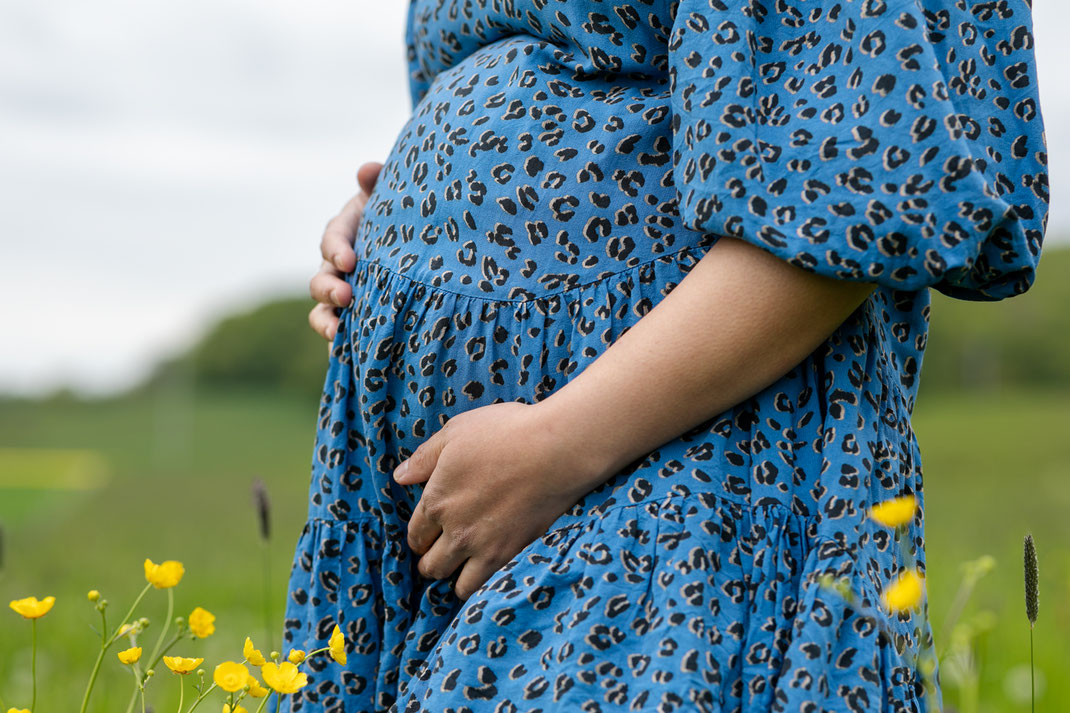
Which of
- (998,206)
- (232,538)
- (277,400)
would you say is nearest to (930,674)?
(998,206)

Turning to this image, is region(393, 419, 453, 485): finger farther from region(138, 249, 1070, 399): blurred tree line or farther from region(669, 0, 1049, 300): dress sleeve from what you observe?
region(138, 249, 1070, 399): blurred tree line

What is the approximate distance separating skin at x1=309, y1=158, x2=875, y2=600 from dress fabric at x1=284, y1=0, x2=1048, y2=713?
1.2 inches

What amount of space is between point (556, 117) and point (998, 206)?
43cm

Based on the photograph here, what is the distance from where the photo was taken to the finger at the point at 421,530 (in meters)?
0.91

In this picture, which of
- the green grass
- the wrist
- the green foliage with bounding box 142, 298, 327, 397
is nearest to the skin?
the wrist

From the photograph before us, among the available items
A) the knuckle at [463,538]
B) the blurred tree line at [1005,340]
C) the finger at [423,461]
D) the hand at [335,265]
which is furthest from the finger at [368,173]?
the blurred tree line at [1005,340]

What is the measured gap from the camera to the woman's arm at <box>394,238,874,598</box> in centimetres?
77

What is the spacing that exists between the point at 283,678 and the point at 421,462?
247 mm

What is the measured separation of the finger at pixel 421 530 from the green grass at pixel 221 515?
39.7 inches

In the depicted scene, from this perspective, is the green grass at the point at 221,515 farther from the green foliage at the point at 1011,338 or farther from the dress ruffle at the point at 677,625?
the dress ruffle at the point at 677,625

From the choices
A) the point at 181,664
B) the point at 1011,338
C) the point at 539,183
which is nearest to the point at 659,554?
the point at 539,183

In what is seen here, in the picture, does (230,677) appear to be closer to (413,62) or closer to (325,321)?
(325,321)

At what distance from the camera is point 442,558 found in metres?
0.91

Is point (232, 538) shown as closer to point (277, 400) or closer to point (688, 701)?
point (688, 701)
